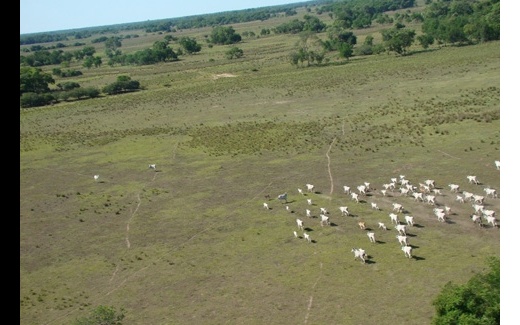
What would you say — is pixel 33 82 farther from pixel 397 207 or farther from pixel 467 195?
pixel 467 195

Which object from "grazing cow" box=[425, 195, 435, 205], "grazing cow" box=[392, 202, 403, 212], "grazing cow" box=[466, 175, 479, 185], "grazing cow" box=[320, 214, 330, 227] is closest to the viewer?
"grazing cow" box=[320, 214, 330, 227]

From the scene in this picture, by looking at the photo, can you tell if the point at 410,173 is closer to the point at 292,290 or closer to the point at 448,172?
the point at 448,172

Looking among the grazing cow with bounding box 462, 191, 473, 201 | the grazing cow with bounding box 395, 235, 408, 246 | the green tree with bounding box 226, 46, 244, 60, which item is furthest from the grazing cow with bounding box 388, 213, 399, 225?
the green tree with bounding box 226, 46, 244, 60

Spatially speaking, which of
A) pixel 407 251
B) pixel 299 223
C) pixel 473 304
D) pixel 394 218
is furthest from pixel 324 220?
pixel 473 304

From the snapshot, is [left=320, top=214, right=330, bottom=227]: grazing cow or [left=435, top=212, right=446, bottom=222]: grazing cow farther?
[left=320, top=214, right=330, bottom=227]: grazing cow

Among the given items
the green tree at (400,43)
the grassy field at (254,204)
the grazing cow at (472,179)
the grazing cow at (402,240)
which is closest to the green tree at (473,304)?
the grassy field at (254,204)

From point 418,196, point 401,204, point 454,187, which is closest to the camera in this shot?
point 401,204

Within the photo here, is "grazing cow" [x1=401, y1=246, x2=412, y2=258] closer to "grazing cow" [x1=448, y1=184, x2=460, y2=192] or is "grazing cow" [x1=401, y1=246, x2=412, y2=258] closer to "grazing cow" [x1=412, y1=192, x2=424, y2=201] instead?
"grazing cow" [x1=412, y1=192, x2=424, y2=201]
